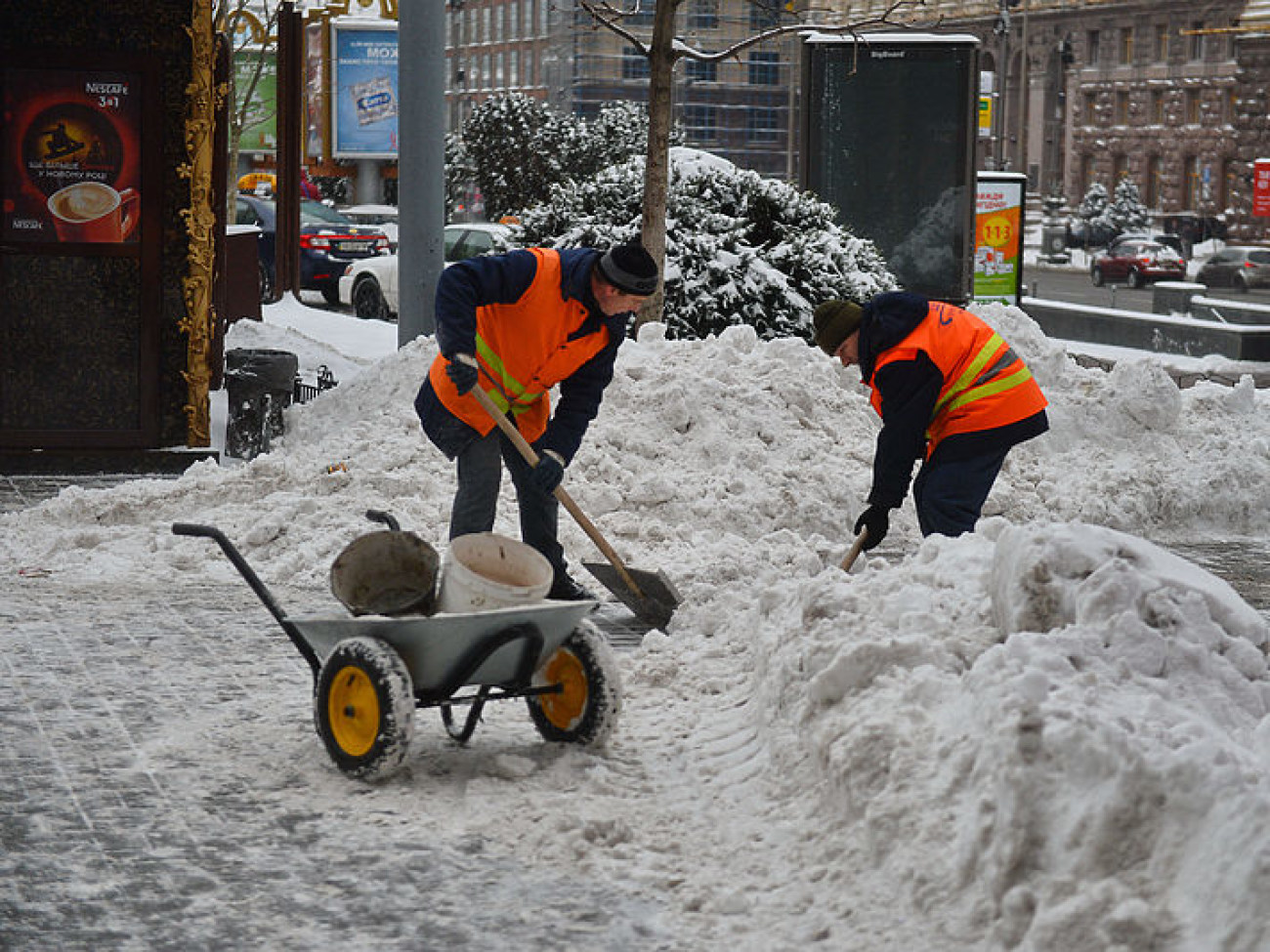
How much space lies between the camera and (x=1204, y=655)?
14.9ft

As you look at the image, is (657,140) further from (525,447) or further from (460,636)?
(460,636)

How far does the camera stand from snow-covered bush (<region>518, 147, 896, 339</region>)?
1308 cm

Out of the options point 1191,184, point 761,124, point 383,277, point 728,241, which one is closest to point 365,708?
point 728,241

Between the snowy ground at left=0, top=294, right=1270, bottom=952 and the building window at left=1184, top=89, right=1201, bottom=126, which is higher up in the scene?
the building window at left=1184, top=89, right=1201, bottom=126

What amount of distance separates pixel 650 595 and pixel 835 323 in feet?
4.00

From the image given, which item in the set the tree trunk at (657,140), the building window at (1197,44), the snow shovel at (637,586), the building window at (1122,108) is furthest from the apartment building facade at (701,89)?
the snow shovel at (637,586)

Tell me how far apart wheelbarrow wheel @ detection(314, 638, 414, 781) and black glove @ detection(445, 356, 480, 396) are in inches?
53.7

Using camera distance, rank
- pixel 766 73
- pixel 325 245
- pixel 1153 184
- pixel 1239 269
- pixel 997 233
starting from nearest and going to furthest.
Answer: pixel 997 233 → pixel 325 245 → pixel 1239 269 → pixel 766 73 → pixel 1153 184

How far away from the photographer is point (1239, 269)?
42812mm

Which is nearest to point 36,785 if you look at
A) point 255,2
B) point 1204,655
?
point 1204,655

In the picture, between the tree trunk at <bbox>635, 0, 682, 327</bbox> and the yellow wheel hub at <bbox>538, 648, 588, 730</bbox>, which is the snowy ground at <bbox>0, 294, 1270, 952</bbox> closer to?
the yellow wheel hub at <bbox>538, 648, 588, 730</bbox>

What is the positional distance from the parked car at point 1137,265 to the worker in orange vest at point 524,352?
39.8 metres

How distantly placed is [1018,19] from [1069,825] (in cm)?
7418

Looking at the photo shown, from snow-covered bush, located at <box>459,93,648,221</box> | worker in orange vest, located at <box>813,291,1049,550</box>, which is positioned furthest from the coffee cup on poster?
snow-covered bush, located at <box>459,93,648,221</box>
